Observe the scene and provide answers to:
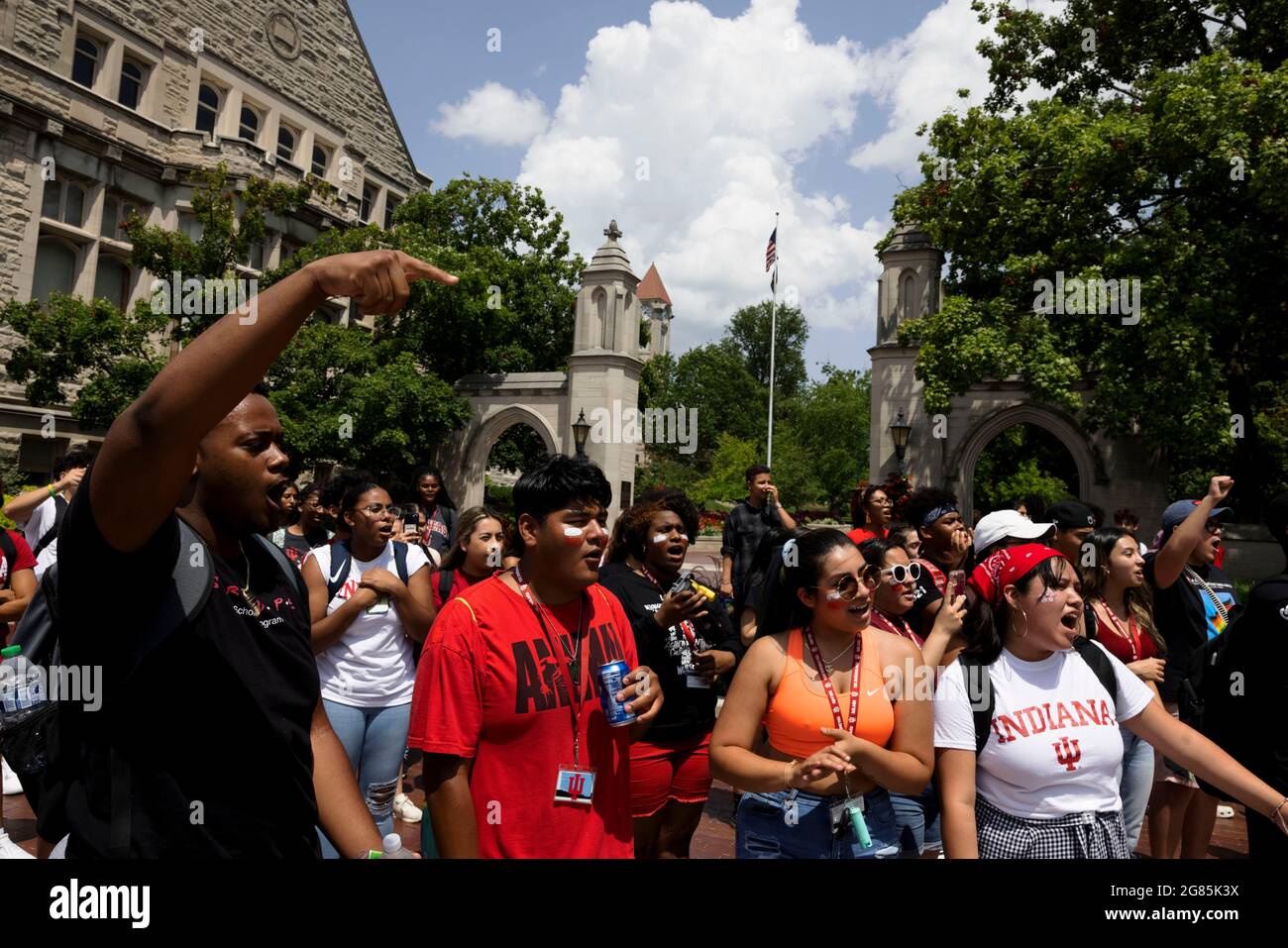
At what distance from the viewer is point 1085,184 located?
14953 mm

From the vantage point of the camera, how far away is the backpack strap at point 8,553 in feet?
17.9

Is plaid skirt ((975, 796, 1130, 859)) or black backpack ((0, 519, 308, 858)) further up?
black backpack ((0, 519, 308, 858))

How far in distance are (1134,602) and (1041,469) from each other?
26392 millimetres

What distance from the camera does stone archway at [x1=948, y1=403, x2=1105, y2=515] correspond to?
18.9 m

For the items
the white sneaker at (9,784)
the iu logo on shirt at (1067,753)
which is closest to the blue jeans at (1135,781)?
the iu logo on shirt at (1067,753)

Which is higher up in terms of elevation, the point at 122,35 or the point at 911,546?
the point at 122,35

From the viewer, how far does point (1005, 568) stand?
3.20m

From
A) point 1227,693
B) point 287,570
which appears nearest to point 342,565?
point 287,570

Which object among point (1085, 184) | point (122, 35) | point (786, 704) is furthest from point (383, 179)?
point (786, 704)

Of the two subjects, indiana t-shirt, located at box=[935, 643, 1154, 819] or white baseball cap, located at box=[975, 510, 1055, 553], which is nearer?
indiana t-shirt, located at box=[935, 643, 1154, 819]
